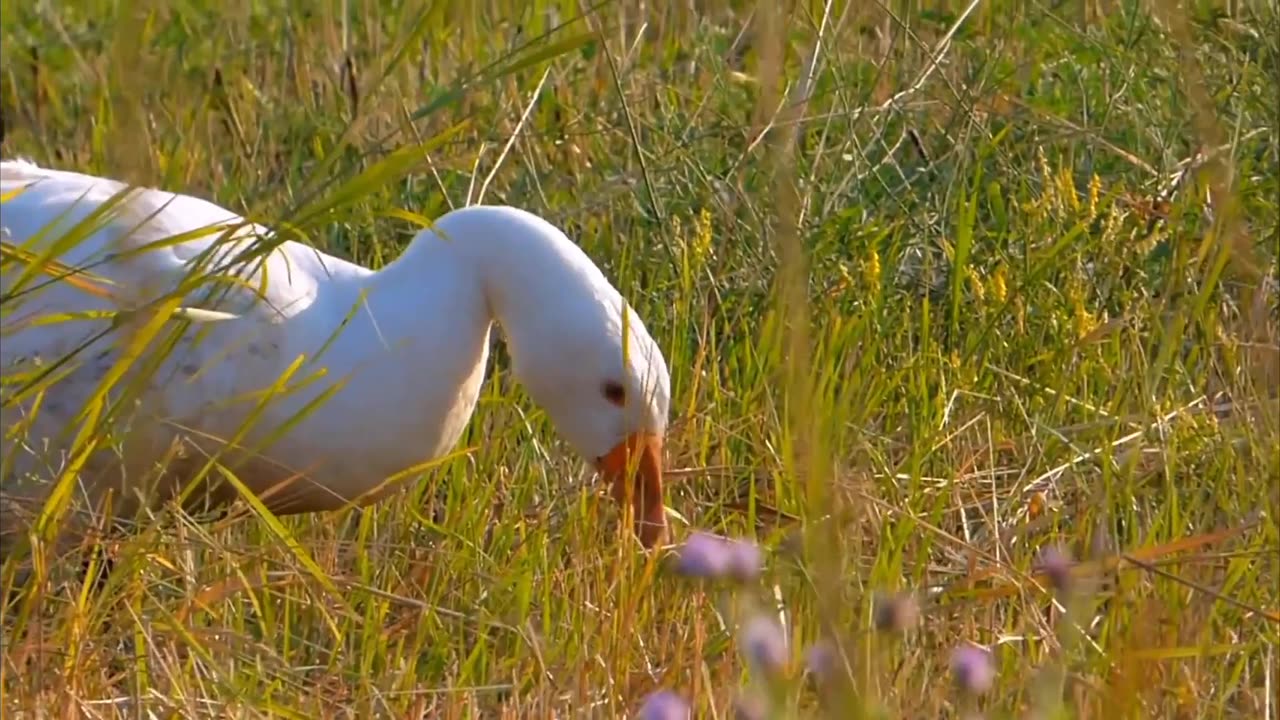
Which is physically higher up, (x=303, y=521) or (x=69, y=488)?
(x=69, y=488)

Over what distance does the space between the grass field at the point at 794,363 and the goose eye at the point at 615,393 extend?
150mm

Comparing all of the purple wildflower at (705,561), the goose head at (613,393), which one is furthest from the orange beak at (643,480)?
the purple wildflower at (705,561)

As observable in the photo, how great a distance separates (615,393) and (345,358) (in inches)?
15.5

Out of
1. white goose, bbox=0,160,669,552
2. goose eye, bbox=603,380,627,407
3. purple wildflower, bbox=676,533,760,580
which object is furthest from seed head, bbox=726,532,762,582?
goose eye, bbox=603,380,627,407

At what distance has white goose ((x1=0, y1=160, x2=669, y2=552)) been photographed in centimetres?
339

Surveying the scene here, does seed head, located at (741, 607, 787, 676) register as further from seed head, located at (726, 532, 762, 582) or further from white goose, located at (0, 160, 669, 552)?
white goose, located at (0, 160, 669, 552)

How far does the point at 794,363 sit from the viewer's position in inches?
61.1

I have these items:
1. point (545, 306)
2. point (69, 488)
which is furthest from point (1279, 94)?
point (69, 488)

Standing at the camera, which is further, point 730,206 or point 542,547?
point 730,206

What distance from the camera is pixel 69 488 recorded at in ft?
9.64

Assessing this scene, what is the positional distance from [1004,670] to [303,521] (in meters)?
1.32

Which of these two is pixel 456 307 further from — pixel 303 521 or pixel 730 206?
pixel 730 206

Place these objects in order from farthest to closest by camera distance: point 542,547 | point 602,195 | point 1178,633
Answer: point 602,195, point 542,547, point 1178,633

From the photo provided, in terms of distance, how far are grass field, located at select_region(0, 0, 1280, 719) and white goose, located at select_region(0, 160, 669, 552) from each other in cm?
11
